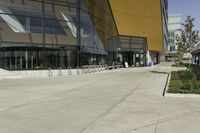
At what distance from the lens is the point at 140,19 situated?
62000 millimetres

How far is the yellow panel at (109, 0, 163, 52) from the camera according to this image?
57.1 metres

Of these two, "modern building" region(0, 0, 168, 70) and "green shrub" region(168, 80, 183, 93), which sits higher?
"modern building" region(0, 0, 168, 70)

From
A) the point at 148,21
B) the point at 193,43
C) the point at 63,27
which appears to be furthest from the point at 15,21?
the point at 148,21

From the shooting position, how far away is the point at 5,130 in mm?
8156

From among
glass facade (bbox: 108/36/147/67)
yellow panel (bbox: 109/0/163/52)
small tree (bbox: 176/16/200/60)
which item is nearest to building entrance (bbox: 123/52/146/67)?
glass facade (bbox: 108/36/147/67)

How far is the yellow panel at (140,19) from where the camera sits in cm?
5707

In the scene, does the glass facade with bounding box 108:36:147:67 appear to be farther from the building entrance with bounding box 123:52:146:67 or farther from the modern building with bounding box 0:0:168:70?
the modern building with bounding box 0:0:168:70

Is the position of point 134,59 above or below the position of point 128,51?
below

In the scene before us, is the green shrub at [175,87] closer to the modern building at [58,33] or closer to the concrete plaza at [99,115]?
the concrete plaza at [99,115]

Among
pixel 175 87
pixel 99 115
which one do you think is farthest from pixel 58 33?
pixel 99 115

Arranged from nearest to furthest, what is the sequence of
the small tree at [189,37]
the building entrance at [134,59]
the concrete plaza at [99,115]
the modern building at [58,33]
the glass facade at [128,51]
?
the concrete plaza at [99,115], the modern building at [58,33], the small tree at [189,37], the glass facade at [128,51], the building entrance at [134,59]

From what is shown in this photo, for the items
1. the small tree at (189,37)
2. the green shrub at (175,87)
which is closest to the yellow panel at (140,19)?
the small tree at (189,37)

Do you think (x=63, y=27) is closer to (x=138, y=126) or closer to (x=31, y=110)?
(x=31, y=110)

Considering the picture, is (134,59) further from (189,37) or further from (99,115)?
(99,115)
